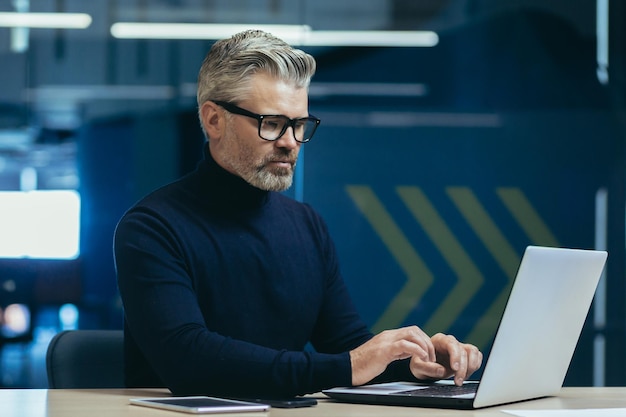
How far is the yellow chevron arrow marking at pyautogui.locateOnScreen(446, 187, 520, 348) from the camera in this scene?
462cm

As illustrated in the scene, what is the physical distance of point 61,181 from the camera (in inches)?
176

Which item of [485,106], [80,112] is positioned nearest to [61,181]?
[80,112]

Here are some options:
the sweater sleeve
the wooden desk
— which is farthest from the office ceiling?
the wooden desk

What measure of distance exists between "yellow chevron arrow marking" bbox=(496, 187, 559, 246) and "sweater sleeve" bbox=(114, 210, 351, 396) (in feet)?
9.36

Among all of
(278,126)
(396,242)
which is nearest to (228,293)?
(278,126)

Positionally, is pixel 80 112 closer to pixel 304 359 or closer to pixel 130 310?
pixel 130 310

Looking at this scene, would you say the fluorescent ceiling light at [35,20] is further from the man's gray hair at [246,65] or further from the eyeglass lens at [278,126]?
the eyeglass lens at [278,126]

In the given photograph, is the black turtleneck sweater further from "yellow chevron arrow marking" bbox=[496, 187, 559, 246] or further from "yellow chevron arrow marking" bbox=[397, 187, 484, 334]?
"yellow chevron arrow marking" bbox=[496, 187, 559, 246]

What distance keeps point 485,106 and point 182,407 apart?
3.34m

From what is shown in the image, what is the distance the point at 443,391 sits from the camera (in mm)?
1833

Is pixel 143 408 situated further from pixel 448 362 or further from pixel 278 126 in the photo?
pixel 278 126

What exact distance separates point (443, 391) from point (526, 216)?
117 inches

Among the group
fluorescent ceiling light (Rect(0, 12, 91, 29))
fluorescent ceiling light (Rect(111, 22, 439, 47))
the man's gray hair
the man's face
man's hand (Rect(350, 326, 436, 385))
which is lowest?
man's hand (Rect(350, 326, 436, 385))

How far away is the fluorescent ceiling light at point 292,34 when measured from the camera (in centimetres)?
457
